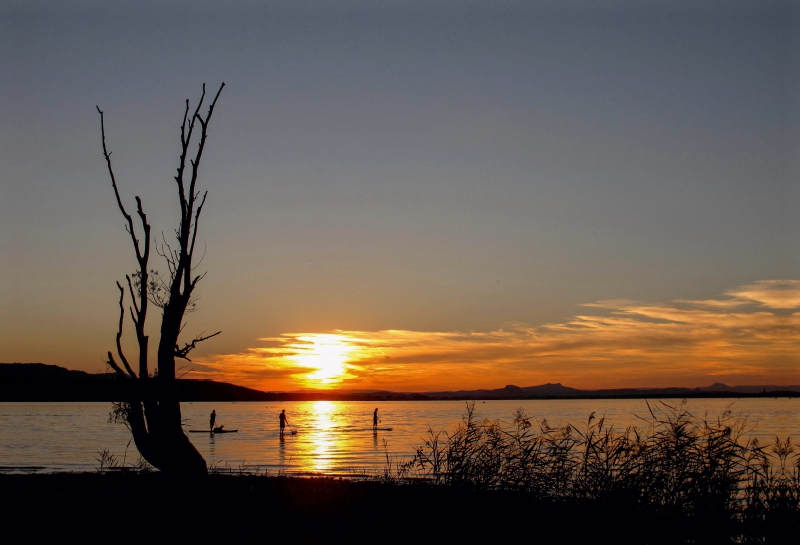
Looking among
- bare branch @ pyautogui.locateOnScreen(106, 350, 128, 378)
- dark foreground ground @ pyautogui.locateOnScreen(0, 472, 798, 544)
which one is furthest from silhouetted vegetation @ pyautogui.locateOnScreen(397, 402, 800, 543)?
bare branch @ pyautogui.locateOnScreen(106, 350, 128, 378)

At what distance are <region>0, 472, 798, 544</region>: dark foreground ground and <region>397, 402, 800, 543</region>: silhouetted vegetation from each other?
0.26 feet

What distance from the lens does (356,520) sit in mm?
13766

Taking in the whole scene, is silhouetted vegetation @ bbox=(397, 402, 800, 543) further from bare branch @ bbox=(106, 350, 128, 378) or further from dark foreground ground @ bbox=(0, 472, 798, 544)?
bare branch @ bbox=(106, 350, 128, 378)

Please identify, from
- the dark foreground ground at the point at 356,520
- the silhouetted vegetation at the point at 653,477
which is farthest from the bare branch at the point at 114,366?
the silhouetted vegetation at the point at 653,477

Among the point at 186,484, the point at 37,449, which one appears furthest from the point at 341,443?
the point at 186,484

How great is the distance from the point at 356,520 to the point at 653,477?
19.6 feet

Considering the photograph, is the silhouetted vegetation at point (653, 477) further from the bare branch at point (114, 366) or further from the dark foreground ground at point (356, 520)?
the bare branch at point (114, 366)

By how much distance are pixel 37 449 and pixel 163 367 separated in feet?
118

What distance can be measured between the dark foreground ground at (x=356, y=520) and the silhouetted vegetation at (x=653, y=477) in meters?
0.08

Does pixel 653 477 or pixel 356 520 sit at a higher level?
pixel 653 477

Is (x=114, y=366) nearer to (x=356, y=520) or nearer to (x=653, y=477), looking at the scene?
(x=356, y=520)

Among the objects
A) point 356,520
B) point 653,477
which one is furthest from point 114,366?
point 653,477

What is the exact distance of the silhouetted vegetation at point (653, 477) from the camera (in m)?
13.1

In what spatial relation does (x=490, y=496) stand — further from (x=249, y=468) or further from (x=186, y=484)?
(x=249, y=468)
